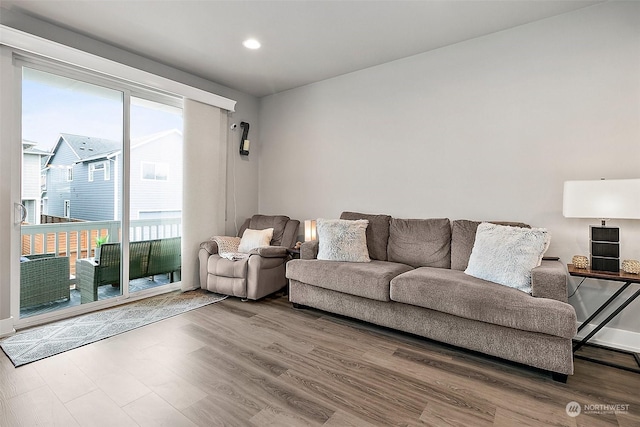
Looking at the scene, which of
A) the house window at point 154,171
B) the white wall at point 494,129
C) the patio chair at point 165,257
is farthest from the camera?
the patio chair at point 165,257

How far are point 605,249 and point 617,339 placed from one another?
839 mm

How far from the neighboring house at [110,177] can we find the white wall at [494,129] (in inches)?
69.8

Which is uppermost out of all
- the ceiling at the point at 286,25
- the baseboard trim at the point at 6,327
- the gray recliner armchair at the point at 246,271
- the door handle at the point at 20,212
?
the ceiling at the point at 286,25

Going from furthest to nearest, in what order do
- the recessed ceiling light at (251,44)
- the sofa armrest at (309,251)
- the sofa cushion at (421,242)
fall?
the sofa armrest at (309,251)
the recessed ceiling light at (251,44)
the sofa cushion at (421,242)

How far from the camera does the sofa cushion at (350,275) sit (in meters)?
2.66

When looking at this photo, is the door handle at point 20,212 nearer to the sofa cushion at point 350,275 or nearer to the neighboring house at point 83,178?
the neighboring house at point 83,178

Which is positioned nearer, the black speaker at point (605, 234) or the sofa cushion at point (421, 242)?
Result: the black speaker at point (605, 234)

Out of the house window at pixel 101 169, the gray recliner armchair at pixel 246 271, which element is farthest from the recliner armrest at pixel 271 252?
the house window at pixel 101 169

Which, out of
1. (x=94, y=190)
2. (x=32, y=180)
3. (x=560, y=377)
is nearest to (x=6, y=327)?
(x=32, y=180)

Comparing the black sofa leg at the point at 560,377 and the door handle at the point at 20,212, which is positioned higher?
the door handle at the point at 20,212

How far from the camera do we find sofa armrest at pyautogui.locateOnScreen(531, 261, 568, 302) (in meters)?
2.06

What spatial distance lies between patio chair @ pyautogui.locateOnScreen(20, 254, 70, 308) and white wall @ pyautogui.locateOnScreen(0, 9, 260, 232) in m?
1.92

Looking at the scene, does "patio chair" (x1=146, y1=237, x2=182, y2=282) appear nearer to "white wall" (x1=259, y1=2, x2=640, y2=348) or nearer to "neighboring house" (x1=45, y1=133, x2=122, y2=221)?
"neighboring house" (x1=45, y1=133, x2=122, y2=221)

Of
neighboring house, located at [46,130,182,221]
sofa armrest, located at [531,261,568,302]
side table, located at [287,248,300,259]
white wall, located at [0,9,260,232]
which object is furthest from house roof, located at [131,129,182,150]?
sofa armrest, located at [531,261,568,302]
